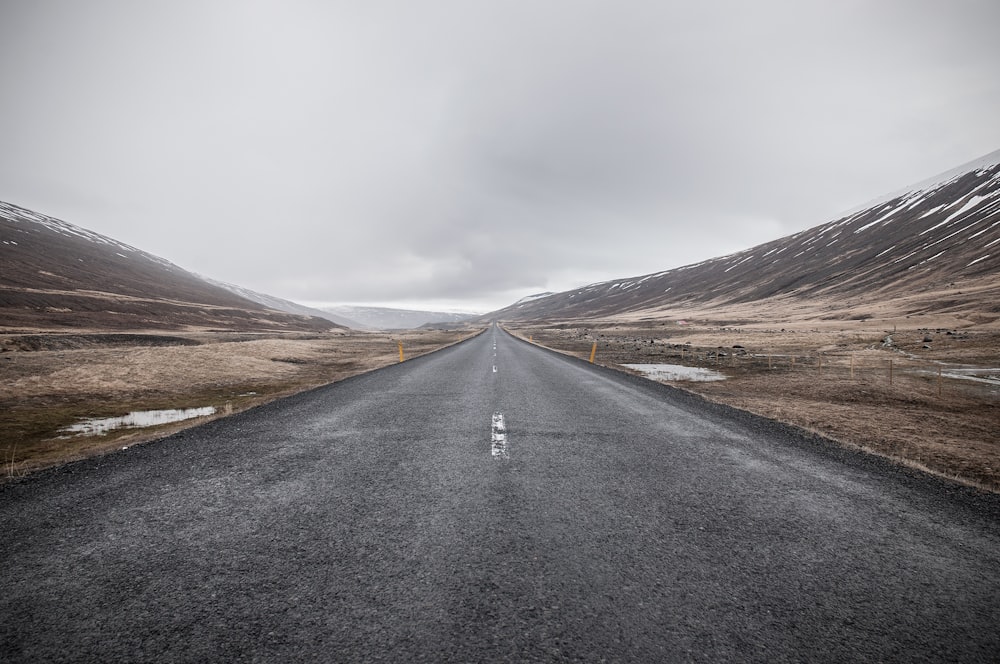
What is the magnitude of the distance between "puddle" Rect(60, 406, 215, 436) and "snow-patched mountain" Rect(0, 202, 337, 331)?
7270 centimetres

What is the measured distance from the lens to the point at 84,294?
9244 cm

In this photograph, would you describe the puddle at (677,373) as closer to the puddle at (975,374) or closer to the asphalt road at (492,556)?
the puddle at (975,374)

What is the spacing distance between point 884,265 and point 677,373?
12508 cm

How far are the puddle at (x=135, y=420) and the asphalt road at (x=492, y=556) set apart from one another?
377 cm

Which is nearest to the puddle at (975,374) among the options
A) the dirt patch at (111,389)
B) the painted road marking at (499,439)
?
the painted road marking at (499,439)

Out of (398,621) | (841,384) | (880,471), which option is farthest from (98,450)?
(841,384)

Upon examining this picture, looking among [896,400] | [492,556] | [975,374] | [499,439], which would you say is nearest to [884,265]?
[975,374]

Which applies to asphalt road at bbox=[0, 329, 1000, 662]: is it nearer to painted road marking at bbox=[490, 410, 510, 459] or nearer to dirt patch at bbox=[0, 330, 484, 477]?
painted road marking at bbox=[490, 410, 510, 459]

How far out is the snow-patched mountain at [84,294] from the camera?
72688 millimetres

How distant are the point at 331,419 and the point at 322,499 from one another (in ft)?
15.1

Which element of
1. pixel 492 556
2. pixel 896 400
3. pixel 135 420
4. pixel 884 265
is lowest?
pixel 135 420

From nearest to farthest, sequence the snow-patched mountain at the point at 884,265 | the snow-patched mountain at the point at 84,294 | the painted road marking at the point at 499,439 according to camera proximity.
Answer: the painted road marking at the point at 499,439 < the snow-patched mountain at the point at 884,265 < the snow-patched mountain at the point at 84,294

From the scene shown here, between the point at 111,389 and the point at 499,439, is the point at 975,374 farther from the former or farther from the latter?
the point at 111,389

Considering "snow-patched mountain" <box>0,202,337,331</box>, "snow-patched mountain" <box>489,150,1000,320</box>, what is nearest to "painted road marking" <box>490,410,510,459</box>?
"snow-patched mountain" <box>489,150,1000,320</box>
